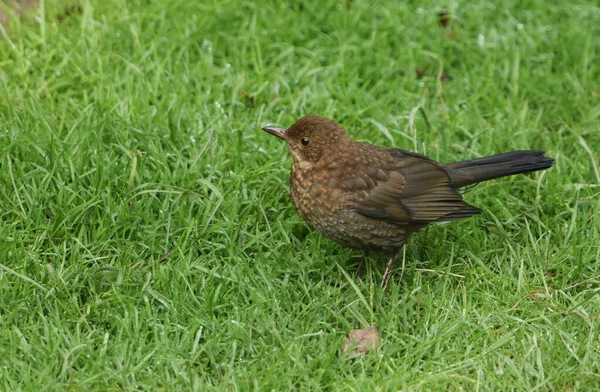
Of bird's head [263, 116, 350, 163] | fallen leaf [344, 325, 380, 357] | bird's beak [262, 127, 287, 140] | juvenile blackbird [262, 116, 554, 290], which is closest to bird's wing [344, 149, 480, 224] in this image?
juvenile blackbird [262, 116, 554, 290]

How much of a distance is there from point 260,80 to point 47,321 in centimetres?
262

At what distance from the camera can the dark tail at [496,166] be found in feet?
16.3

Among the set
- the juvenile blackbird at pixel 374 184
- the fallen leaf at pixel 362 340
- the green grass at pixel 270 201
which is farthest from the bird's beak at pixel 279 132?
the fallen leaf at pixel 362 340

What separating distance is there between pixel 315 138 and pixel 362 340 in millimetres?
1215

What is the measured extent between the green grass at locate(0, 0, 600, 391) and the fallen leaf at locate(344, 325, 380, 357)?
45mm

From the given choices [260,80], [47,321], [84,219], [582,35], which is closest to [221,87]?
[260,80]

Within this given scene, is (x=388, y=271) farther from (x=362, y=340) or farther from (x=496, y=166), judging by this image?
(x=496, y=166)

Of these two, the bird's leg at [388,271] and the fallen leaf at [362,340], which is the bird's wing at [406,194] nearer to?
the bird's leg at [388,271]

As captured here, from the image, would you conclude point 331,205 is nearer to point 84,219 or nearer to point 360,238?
point 360,238

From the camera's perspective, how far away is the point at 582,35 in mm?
6953

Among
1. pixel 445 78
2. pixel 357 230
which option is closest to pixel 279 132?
pixel 357 230

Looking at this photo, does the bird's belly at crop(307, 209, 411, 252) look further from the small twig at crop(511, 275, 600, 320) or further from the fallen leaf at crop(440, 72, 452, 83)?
the fallen leaf at crop(440, 72, 452, 83)

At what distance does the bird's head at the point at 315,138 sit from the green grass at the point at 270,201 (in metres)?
0.44

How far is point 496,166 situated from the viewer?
4.98m
